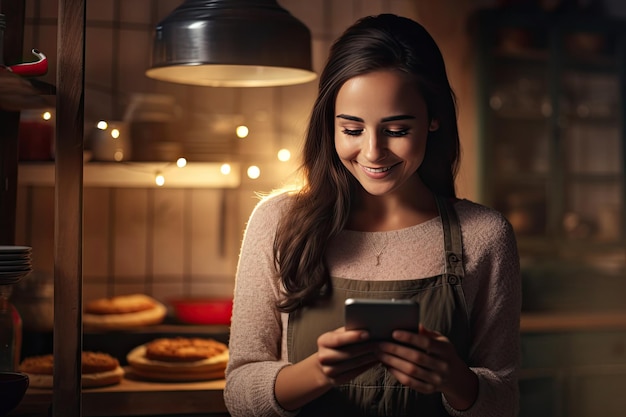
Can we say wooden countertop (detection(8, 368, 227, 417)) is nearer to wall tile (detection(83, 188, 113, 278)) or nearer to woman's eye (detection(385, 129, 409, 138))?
woman's eye (detection(385, 129, 409, 138))

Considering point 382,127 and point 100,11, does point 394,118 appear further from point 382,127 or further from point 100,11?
point 100,11

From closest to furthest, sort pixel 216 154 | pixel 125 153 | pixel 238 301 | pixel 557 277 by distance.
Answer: pixel 238 301, pixel 125 153, pixel 216 154, pixel 557 277

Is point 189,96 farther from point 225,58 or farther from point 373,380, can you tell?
point 373,380

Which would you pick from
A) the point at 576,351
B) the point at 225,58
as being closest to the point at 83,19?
the point at 225,58

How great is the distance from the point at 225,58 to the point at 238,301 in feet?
1.65

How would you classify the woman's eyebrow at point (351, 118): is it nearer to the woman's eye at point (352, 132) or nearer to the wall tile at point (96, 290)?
the woman's eye at point (352, 132)

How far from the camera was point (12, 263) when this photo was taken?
5.16 ft

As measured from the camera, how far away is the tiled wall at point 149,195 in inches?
133

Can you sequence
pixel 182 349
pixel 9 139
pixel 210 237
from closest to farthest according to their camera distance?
pixel 9 139
pixel 182 349
pixel 210 237

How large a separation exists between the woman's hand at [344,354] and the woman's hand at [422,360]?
27 millimetres

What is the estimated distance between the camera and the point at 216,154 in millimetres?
3252

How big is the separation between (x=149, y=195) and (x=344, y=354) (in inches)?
89.6

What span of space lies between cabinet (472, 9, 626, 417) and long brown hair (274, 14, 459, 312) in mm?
2332

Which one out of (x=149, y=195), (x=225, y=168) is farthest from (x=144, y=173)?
(x=149, y=195)
